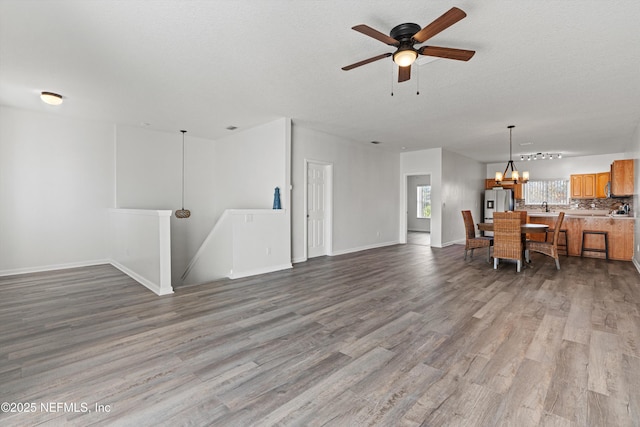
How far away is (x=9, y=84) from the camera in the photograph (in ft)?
12.8

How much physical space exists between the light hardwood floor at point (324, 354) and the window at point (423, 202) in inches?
330

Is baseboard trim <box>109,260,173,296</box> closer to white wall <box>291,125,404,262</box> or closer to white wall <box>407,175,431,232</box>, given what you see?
white wall <box>291,125,404,262</box>

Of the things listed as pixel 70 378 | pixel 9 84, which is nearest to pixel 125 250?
pixel 9 84

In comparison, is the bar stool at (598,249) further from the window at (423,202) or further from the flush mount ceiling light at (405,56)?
the flush mount ceiling light at (405,56)

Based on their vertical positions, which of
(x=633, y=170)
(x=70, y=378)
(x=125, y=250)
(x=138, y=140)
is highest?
(x=138, y=140)

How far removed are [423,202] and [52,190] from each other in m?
12.0

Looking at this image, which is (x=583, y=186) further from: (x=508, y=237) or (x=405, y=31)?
(x=405, y=31)

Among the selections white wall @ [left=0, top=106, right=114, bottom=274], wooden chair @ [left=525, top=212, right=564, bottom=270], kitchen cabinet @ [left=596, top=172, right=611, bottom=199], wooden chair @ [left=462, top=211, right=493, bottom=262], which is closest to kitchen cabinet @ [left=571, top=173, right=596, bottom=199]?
kitchen cabinet @ [left=596, top=172, right=611, bottom=199]

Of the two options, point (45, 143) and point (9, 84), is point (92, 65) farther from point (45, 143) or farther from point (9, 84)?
point (45, 143)

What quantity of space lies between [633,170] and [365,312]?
271 inches

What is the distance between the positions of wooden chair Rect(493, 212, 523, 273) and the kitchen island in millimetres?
2971

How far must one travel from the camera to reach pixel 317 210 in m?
6.55

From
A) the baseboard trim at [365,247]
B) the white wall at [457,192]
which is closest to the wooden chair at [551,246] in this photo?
the white wall at [457,192]

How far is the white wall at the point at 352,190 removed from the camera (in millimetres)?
6109
